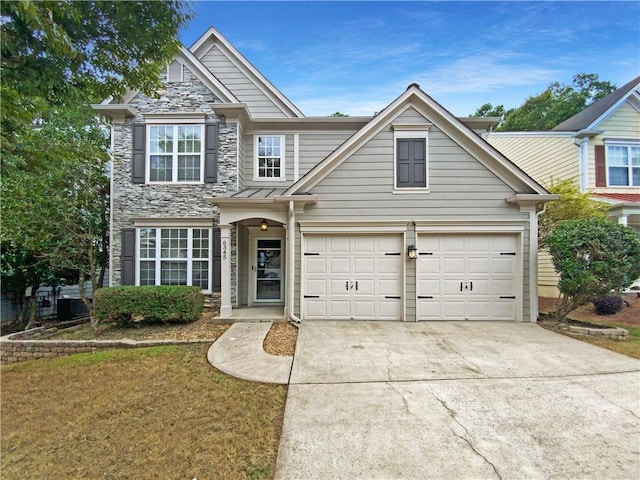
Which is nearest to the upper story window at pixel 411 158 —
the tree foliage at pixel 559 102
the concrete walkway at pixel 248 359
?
the concrete walkway at pixel 248 359

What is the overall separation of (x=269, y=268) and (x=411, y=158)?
5635mm

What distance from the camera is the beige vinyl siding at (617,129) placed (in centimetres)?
1248

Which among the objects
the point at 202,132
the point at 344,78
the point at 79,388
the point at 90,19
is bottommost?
the point at 79,388

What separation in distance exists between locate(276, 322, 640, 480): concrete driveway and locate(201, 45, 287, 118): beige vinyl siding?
327 inches

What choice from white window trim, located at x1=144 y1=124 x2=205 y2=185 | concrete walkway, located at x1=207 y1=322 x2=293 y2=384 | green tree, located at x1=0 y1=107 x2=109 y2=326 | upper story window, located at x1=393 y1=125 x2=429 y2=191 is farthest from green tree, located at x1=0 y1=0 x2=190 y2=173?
upper story window, located at x1=393 y1=125 x2=429 y2=191

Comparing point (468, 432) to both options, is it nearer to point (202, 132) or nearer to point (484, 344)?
point (484, 344)

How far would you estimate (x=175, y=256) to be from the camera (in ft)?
31.2

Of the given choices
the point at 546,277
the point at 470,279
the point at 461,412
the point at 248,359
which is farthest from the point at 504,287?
the point at 546,277

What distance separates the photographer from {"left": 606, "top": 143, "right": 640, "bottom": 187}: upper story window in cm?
1255

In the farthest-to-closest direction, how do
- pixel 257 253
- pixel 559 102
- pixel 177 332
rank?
pixel 559 102
pixel 257 253
pixel 177 332

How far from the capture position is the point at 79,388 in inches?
176

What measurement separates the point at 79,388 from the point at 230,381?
2.23 m

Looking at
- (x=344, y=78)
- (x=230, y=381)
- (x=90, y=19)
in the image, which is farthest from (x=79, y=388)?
(x=344, y=78)

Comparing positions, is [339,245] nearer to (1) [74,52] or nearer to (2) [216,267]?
(2) [216,267]
